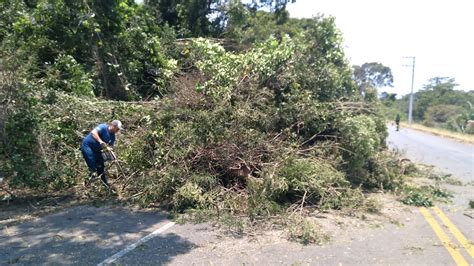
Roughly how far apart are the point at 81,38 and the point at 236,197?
6735 millimetres

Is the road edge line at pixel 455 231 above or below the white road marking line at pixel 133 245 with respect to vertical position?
below

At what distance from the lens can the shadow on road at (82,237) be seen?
5.06 meters

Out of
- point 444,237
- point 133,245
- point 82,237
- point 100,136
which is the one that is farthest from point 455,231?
point 100,136

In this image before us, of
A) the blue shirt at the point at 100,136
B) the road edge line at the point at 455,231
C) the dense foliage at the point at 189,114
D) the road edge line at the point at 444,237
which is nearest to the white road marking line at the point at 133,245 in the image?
the dense foliage at the point at 189,114

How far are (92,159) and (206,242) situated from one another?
338cm

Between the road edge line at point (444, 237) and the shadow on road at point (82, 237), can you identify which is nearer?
the shadow on road at point (82, 237)

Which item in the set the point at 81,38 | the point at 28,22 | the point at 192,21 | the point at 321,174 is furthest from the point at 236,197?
the point at 192,21

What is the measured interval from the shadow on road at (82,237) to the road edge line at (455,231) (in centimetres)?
358

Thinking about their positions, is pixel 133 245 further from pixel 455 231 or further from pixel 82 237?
pixel 455 231

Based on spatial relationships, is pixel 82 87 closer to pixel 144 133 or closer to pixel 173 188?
pixel 144 133

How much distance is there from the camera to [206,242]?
573 cm

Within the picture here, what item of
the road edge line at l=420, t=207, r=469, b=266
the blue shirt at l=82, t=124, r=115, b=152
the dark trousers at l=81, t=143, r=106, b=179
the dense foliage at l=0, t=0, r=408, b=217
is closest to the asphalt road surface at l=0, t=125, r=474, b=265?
the road edge line at l=420, t=207, r=469, b=266

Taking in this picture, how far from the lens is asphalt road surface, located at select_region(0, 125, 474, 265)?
5.13m

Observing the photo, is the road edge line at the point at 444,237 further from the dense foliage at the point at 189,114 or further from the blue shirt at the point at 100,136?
the blue shirt at the point at 100,136
